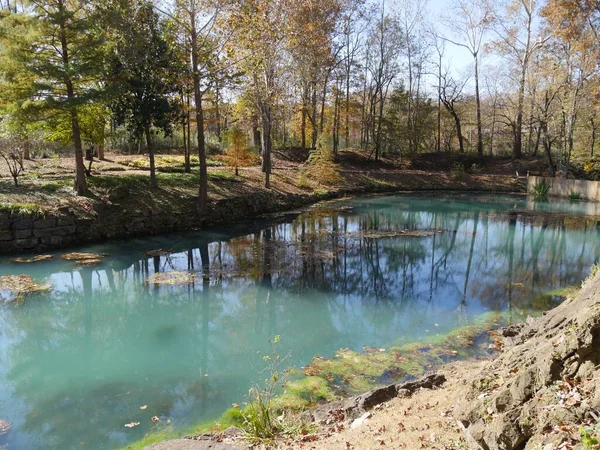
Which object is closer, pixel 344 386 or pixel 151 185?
pixel 344 386

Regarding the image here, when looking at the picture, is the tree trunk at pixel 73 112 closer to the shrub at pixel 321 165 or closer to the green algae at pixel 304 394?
the green algae at pixel 304 394

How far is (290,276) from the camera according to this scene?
39.9ft

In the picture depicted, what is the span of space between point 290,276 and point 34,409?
23.5ft

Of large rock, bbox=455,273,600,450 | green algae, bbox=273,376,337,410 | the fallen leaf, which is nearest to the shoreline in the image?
the fallen leaf

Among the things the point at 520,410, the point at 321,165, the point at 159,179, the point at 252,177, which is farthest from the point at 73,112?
the point at 520,410

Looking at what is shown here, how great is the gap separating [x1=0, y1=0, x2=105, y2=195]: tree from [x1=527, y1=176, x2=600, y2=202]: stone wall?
2753 centimetres

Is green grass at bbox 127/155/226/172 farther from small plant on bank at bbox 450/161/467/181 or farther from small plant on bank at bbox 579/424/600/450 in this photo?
small plant on bank at bbox 579/424/600/450

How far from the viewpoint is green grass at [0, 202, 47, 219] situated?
45.9 feet

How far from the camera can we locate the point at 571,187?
2777cm

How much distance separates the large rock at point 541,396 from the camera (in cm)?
301

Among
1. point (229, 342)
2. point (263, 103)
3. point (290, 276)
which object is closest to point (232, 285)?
point (290, 276)

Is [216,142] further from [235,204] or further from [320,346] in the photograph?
[320,346]

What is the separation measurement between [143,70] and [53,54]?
11.6 feet

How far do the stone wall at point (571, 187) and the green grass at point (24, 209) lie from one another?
29076mm
